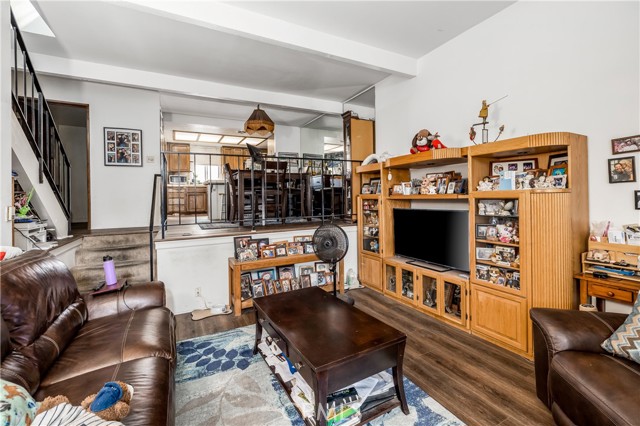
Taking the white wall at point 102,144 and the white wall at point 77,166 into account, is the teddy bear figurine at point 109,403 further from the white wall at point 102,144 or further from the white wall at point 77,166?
the white wall at point 77,166

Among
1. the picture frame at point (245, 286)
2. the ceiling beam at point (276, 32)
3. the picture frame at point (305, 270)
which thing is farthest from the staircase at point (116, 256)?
the ceiling beam at point (276, 32)

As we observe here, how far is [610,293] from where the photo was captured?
1980 mm

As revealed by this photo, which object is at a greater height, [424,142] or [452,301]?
[424,142]

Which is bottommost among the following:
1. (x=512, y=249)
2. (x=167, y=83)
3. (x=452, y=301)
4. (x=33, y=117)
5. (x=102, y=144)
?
(x=452, y=301)

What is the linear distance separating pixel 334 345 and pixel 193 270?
7.45ft

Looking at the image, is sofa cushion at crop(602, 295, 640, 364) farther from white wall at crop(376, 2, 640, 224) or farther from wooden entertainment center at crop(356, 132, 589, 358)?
white wall at crop(376, 2, 640, 224)

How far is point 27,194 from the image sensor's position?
2.92 m

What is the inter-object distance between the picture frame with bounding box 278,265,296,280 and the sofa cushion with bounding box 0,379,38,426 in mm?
2691

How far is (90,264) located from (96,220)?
1342 millimetres

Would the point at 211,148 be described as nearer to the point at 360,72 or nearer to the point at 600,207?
the point at 360,72

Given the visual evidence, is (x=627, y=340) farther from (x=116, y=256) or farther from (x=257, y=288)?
(x=116, y=256)

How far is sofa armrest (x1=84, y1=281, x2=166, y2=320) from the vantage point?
211cm

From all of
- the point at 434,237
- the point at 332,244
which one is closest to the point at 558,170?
the point at 434,237

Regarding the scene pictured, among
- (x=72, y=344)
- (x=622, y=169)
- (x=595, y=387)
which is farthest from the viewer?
(x=622, y=169)
